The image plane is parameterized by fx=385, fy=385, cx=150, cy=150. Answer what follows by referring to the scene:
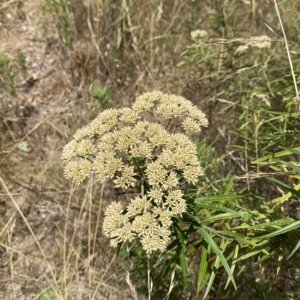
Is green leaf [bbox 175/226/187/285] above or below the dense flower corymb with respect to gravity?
below

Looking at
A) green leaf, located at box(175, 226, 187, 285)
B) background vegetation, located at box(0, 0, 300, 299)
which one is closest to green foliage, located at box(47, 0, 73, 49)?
background vegetation, located at box(0, 0, 300, 299)

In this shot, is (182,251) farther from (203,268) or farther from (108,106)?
(108,106)

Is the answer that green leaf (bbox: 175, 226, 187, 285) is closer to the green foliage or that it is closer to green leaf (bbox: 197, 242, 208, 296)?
green leaf (bbox: 197, 242, 208, 296)

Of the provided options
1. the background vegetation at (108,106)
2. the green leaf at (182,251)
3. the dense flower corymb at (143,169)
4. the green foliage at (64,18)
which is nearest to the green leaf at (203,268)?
the green leaf at (182,251)

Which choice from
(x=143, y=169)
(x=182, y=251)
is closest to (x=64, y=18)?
(x=143, y=169)

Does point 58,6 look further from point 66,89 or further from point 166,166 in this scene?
point 166,166

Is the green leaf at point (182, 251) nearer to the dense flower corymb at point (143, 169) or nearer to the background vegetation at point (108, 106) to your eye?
the dense flower corymb at point (143, 169)
